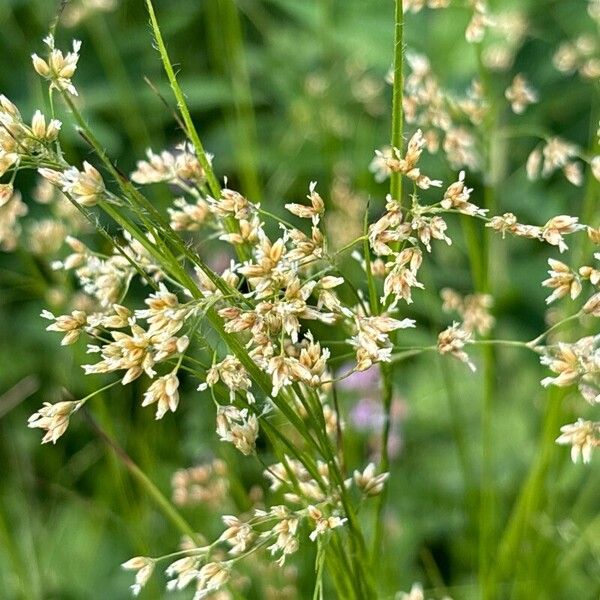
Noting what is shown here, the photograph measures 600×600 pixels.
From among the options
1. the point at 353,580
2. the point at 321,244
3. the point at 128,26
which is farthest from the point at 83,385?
the point at 321,244

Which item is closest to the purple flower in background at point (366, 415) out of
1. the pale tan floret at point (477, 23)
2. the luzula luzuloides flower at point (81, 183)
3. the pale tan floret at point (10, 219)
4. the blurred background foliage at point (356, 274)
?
the blurred background foliage at point (356, 274)

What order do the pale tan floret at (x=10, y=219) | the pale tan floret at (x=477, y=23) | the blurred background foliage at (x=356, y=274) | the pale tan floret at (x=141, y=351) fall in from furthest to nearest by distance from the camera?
the blurred background foliage at (x=356, y=274)
the pale tan floret at (x=10, y=219)
the pale tan floret at (x=477, y=23)
the pale tan floret at (x=141, y=351)

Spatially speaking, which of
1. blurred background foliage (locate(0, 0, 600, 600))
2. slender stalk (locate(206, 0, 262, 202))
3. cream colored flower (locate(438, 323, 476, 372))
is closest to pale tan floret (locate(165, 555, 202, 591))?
cream colored flower (locate(438, 323, 476, 372))

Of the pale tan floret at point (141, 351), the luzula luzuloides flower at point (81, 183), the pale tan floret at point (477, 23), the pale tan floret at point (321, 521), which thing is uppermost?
the pale tan floret at point (477, 23)

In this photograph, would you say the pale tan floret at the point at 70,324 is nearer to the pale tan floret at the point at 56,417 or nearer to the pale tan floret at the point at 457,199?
the pale tan floret at the point at 56,417

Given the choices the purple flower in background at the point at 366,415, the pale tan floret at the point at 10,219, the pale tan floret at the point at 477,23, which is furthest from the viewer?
the purple flower in background at the point at 366,415

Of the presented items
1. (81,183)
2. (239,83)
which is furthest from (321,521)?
(239,83)

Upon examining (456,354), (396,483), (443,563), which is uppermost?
(456,354)

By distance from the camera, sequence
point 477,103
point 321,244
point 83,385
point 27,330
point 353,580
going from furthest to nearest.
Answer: point 27,330, point 83,385, point 477,103, point 353,580, point 321,244

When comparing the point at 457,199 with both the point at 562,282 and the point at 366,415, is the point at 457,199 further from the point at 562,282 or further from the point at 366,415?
the point at 366,415

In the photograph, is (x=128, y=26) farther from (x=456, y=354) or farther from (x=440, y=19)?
(x=456, y=354)
